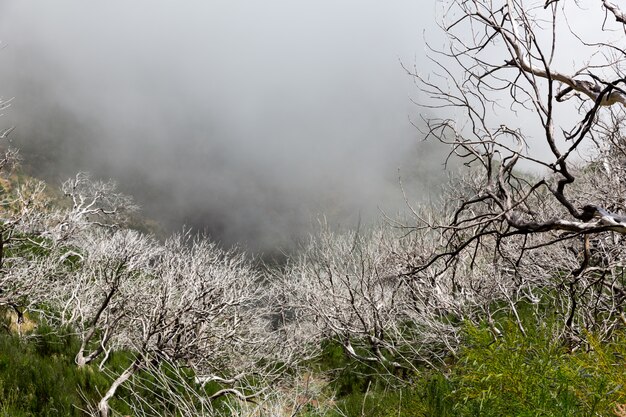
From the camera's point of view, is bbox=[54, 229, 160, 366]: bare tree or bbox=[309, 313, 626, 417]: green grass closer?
bbox=[309, 313, 626, 417]: green grass

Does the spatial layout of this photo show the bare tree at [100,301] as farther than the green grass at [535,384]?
Yes

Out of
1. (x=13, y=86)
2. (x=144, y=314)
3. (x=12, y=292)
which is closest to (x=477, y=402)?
(x=144, y=314)

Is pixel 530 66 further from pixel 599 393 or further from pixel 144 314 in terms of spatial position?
pixel 144 314

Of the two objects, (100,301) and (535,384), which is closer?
(535,384)

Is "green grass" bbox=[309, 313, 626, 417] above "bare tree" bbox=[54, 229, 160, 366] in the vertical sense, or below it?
below

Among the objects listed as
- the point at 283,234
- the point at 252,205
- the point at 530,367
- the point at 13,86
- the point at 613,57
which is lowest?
the point at 530,367

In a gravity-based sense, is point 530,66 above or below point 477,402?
above

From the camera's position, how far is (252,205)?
559ft

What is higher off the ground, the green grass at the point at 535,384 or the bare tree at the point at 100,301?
Answer: the bare tree at the point at 100,301

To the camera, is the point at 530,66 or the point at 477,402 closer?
the point at 477,402

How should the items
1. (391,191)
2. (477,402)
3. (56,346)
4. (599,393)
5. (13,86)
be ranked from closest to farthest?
(599,393) < (477,402) < (56,346) < (391,191) < (13,86)

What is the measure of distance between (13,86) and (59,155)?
1750 inches

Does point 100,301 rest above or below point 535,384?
above

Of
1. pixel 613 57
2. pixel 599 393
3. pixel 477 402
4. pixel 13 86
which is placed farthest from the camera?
pixel 13 86
